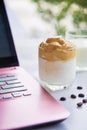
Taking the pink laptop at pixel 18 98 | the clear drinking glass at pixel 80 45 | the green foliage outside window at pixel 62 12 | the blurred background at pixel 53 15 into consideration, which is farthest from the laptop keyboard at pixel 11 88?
the green foliage outside window at pixel 62 12

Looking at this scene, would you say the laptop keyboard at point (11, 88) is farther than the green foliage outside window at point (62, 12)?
No

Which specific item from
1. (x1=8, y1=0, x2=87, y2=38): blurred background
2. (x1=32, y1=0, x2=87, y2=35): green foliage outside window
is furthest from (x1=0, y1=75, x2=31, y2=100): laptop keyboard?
(x1=32, y1=0, x2=87, y2=35): green foliage outside window

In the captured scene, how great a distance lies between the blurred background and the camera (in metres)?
1.39

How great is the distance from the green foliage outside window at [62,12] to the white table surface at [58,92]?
0.90ft

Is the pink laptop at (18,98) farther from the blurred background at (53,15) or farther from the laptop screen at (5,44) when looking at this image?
the blurred background at (53,15)

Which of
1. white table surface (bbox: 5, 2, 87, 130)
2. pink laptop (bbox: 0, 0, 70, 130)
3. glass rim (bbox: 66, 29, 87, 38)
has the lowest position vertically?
white table surface (bbox: 5, 2, 87, 130)

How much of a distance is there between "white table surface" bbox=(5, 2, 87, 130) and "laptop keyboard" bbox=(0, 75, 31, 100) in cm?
8

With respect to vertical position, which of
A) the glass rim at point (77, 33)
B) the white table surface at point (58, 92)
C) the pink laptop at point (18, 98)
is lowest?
the white table surface at point (58, 92)

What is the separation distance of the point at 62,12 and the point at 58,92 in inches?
31.3

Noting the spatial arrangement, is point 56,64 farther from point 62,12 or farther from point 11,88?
point 62,12

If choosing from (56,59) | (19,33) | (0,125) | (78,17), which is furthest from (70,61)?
(78,17)

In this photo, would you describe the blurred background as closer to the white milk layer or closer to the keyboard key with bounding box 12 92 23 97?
the white milk layer

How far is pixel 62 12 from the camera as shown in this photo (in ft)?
4.89

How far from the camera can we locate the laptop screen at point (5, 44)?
2.70 ft
